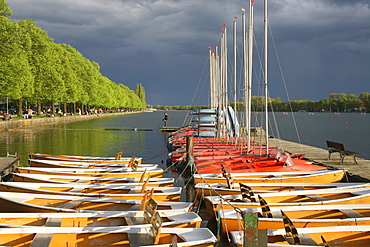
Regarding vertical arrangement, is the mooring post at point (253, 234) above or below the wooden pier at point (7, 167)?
above

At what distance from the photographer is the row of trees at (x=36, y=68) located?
4569 centimetres

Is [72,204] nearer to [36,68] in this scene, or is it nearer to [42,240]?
[42,240]

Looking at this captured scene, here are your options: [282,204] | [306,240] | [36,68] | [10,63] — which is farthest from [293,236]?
[36,68]

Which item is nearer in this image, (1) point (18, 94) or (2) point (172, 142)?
(2) point (172, 142)

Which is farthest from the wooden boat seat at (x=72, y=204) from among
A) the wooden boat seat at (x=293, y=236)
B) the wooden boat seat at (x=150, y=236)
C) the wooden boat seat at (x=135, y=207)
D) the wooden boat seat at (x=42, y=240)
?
the wooden boat seat at (x=293, y=236)

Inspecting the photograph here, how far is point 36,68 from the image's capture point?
58938 millimetres

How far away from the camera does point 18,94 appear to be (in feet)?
154

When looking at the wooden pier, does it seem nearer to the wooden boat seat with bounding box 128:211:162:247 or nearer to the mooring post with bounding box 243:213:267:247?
the wooden boat seat with bounding box 128:211:162:247

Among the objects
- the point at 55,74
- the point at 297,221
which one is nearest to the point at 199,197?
the point at 297,221

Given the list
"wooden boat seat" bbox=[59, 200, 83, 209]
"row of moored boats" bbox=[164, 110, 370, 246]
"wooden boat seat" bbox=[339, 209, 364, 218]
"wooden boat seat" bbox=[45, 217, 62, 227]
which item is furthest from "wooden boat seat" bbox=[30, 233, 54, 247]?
"wooden boat seat" bbox=[339, 209, 364, 218]

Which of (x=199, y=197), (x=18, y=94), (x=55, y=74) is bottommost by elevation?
(x=199, y=197)

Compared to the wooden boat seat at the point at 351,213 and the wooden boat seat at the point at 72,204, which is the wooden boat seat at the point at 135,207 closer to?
the wooden boat seat at the point at 72,204

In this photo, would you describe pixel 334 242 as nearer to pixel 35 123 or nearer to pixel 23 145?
pixel 23 145

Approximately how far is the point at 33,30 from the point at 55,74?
752 cm
